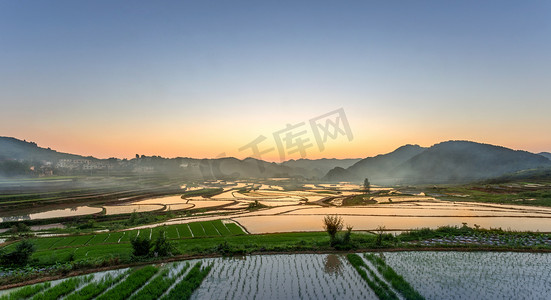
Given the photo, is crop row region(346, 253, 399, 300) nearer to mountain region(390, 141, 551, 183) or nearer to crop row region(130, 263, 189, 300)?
crop row region(130, 263, 189, 300)

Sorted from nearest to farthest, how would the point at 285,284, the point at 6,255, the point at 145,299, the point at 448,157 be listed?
the point at 145,299, the point at 285,284, the point at 6,255, the point at 448,157

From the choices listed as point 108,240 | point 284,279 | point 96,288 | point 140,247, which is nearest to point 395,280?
point 284,279

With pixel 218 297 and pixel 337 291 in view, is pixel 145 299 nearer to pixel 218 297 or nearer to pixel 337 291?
pixel 218 297

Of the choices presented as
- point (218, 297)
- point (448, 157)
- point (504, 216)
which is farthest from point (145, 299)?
point (448, 157)

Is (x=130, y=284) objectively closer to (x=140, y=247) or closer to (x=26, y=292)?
(x=26, y=292)

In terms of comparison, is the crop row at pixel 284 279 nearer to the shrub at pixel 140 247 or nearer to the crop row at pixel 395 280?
the crop row at pixel 395 280

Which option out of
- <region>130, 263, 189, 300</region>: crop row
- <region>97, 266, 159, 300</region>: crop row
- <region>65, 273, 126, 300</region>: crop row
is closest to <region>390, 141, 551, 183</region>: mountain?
<region>130, 263, 189, 300</region>: crop row

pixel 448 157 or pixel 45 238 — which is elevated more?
pixel 448 157
